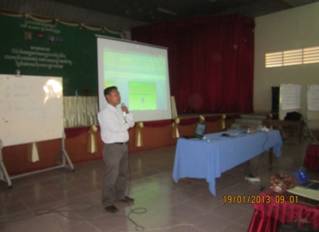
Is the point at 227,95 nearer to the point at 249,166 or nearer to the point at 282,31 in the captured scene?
the point at 282,31

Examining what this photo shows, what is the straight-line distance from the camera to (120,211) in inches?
115

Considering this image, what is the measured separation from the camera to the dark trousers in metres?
2.82

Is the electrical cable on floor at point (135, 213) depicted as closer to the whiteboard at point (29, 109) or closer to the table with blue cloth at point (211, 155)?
the table with blue cloth at point (211, 155)

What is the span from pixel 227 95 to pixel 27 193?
603 centimetres

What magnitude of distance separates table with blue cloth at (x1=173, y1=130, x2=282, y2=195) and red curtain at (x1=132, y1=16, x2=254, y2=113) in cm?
420

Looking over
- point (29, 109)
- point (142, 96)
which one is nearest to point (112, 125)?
point (29, 109)

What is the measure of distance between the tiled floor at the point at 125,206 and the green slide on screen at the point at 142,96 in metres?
1.11

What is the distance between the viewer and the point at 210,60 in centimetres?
817

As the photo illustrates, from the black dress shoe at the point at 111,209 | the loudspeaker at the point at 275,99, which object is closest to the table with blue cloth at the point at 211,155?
the black dress shoe at the point at 111,209

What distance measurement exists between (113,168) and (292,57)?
6.34 metres

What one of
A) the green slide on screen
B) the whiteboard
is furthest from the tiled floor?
the green slide on screen

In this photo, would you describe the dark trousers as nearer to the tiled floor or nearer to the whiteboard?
the tiled floor

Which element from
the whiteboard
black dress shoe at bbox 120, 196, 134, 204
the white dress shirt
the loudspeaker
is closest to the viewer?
the white dress shirt

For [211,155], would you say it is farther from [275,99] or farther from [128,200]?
[275,99]
